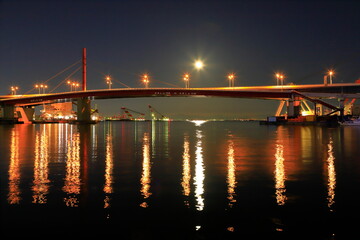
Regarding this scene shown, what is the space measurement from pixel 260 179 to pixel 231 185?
1.79 metres

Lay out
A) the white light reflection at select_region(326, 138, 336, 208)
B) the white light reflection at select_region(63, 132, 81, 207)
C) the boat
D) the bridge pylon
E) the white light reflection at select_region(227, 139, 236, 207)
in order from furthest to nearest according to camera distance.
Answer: the bridge pylon → the boat → the white light reflection at select_region(227, 139, 236, 207) → the white light reflection at select_region(326, 138, 336, 208) → the white light reflection at select_region(63, 132, 81, 207)

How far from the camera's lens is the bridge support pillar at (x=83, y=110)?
113062mm

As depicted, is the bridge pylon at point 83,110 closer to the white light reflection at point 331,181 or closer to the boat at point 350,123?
the boat at point 350,123

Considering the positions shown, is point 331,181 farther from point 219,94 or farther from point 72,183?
point 219,94

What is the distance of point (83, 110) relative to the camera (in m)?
116

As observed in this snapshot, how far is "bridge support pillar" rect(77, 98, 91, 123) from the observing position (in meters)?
113

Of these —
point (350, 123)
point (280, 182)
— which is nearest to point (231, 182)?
point (280, 182)

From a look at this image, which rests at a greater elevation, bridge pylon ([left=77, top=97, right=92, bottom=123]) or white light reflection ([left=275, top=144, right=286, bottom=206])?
bridge pylon ([left=77, top=97, right=92, bottom=123])

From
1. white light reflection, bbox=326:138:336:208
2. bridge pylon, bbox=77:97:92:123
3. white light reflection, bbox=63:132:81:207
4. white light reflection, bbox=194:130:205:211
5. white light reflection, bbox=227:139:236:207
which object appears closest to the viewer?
white light reflection, bbox=194:130:205:211

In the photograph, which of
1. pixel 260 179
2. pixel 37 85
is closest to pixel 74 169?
pixel 260 179

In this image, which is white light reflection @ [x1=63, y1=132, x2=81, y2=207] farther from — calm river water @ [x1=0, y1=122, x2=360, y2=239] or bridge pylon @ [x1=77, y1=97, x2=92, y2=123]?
bridge pylon @ [x1=77, y1=97, x2=92, y2=123]

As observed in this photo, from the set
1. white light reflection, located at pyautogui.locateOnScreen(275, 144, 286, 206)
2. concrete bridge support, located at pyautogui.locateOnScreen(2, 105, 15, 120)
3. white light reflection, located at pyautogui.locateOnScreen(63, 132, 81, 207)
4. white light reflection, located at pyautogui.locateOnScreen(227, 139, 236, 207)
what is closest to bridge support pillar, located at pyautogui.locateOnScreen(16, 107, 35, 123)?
concrete bridge support, located at pyautogui.locateOnScreen(2, 105, 15, 120)

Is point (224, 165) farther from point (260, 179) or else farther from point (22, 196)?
point (22, 196)

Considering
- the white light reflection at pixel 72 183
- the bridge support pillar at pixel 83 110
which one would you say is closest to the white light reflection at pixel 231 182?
the white light reflection at pixel 72 183
